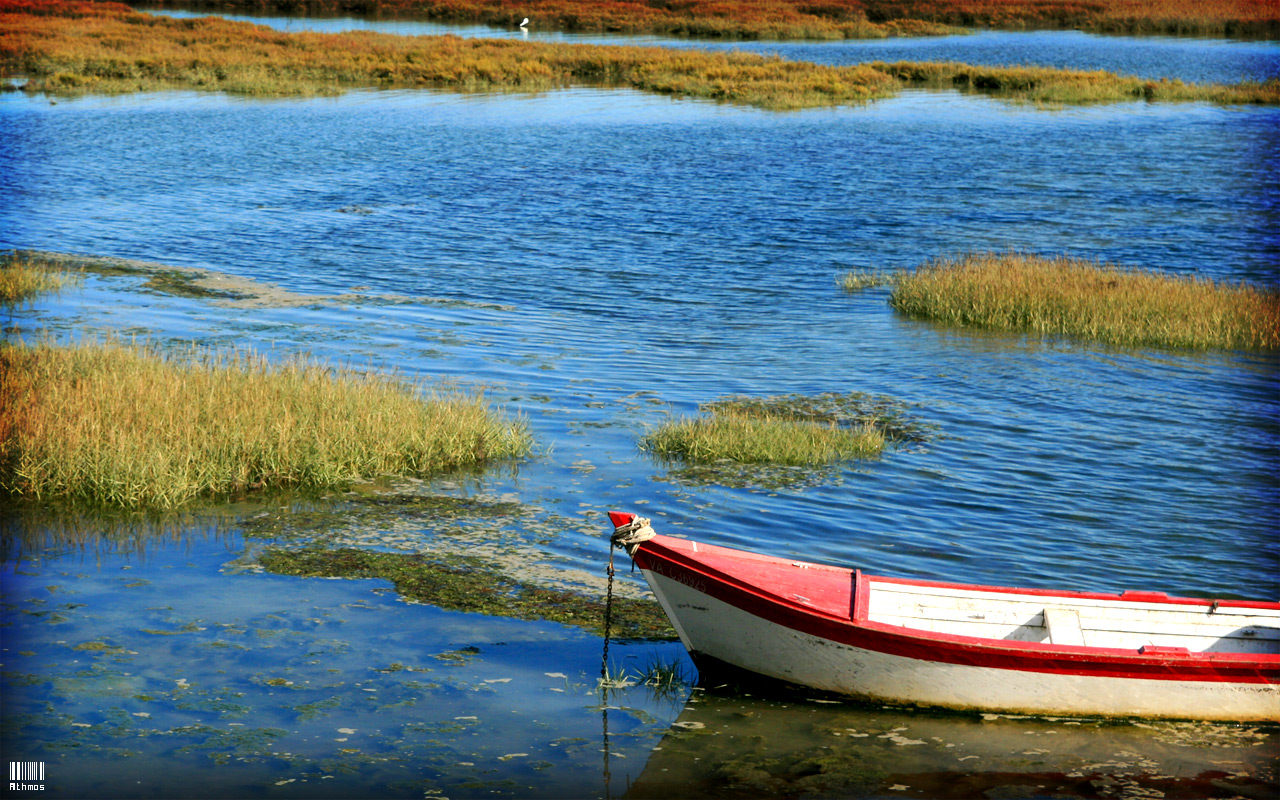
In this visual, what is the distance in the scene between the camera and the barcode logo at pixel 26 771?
7.56 m

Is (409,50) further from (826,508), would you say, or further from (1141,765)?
(1141,765)

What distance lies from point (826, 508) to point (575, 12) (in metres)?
97.0

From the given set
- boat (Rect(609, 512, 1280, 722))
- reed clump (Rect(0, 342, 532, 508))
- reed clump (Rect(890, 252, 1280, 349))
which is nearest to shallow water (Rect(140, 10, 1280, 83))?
reed clump (Rect(890, 252, 1280, 349))

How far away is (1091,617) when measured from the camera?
962 cm

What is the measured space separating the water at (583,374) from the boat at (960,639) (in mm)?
480

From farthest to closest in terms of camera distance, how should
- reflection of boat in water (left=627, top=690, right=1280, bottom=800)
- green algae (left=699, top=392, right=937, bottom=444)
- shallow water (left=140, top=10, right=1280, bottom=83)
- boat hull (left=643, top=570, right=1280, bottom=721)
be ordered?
shallow water (left=140, top=10, right=1280, bottom=83), green algae (left=699, top=392, right=937, bottom=444), boat hull (left=643, top=570, right=1280, bottom=721), reflection of boat in water (left=627, top=690, right=1280, bottom=800)

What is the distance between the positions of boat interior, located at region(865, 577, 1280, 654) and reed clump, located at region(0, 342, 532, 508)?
6.37 m

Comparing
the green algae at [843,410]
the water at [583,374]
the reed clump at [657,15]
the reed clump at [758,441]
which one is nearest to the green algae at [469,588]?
the water at [583,374]

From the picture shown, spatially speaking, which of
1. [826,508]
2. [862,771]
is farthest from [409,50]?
[862,771]

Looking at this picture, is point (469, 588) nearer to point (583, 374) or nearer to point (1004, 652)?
point (1004, 652)

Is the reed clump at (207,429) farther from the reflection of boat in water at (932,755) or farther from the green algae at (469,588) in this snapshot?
the reflection of boat in water at (932,755)

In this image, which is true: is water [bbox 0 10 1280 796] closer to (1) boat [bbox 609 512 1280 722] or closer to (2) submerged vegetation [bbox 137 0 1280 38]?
(1) boat [bbox 609 512 1280 722]

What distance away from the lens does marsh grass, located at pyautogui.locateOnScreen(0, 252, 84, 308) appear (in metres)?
21.9

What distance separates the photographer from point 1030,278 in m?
23.5
